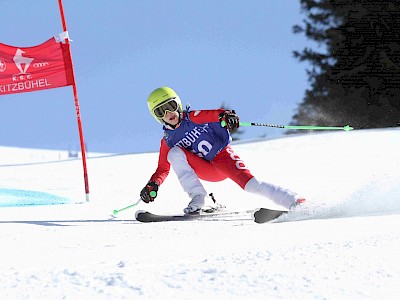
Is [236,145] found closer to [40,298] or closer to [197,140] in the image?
[197,140]

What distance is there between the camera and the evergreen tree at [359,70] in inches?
613

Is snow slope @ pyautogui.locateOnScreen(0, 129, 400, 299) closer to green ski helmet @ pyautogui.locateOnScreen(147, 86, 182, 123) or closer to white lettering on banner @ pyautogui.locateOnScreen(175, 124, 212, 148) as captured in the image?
white lettering on banner @ pyautogui.locateOnScreen(175, 124, 212, 148)

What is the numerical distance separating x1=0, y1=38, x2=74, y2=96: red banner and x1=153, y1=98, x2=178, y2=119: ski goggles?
6.94 ft

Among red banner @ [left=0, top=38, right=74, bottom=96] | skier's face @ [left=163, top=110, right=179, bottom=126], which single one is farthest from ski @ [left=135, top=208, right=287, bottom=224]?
red banner @ [left=0, top=38, right=74, bottom=96]

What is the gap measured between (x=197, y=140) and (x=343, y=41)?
42.3ft

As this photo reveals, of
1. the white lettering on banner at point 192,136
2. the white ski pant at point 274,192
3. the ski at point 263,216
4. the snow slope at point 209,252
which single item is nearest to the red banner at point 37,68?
the snow slope at point 209,252

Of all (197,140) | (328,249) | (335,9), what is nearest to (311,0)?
(335,9)

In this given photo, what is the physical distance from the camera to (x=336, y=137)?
373 inches

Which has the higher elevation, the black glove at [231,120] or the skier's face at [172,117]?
the skier's face at [172,117]

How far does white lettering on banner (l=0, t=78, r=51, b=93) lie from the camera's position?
6051 mm

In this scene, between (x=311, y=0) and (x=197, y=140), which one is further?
(x=311, y=0)

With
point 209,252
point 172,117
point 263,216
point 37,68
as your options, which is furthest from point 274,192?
point 37,68

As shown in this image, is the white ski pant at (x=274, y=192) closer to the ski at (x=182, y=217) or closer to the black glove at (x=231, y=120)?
the ski at (x=182, y=217)

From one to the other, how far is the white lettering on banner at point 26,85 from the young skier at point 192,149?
223cm
